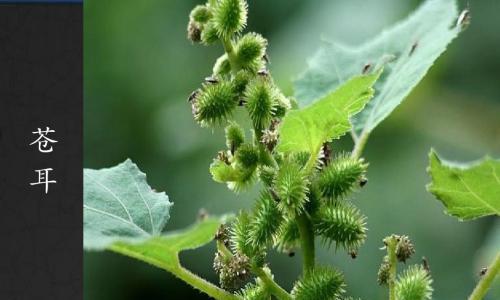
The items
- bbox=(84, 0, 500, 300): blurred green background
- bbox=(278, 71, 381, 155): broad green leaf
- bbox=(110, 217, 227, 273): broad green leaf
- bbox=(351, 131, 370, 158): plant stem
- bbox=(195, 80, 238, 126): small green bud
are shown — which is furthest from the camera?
bbox=(84, 0, 500, 300): blurred green background

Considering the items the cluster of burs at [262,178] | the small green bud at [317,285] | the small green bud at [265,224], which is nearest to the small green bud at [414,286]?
the cluster of burs at [262,178]

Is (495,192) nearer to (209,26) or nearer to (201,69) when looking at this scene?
(209,26)

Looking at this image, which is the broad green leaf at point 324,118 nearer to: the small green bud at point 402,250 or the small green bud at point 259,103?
the small green bud at point 259,103

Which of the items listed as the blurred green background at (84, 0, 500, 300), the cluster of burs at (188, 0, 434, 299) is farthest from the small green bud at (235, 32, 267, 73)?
the blurred green background at (84, 0, 500, 300)

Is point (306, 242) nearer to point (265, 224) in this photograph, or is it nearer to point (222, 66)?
point (265, 224)

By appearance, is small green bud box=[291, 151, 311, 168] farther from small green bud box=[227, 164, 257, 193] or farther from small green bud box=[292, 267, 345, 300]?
small green bud box=[292, 267, 345, 300]

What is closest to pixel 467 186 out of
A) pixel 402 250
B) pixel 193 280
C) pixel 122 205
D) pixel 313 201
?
pixel 402 250

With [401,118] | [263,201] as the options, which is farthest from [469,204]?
[401,118]
